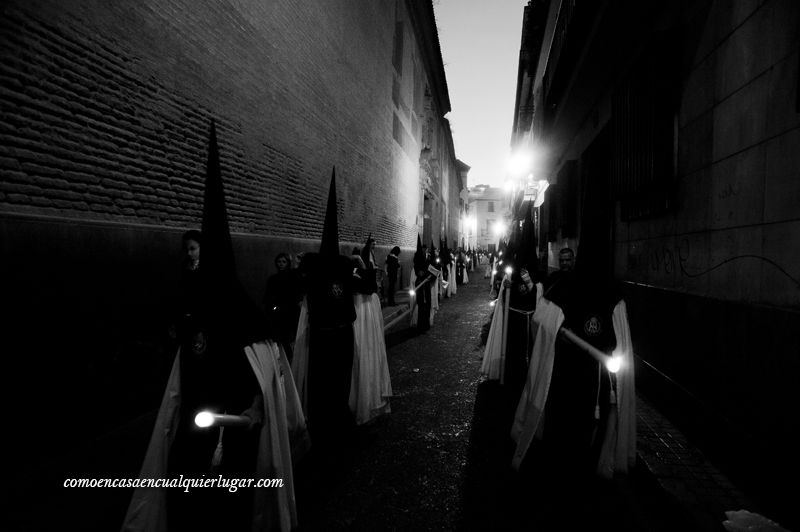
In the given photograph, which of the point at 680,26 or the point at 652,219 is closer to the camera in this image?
the point at 680,26

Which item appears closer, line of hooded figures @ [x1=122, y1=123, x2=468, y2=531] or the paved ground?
line of hooded figures @ [x1=122, y1=123, x2=468, y2=531]

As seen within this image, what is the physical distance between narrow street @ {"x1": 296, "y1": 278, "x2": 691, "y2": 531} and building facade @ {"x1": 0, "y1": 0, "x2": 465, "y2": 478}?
2.75 metres

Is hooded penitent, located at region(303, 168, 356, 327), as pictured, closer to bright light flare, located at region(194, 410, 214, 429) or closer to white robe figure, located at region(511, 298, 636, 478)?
white robe figure, located at region(511, 298, 636, 478)

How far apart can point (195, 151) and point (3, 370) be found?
3858 millimetres

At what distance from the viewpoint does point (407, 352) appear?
346 inches

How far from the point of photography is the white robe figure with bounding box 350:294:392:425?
5186 mm

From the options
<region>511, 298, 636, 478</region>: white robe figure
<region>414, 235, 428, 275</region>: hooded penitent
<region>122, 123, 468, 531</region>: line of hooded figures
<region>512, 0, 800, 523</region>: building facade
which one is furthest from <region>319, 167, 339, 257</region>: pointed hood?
<region>414, 235, 428, 275</region>: hooded penitent

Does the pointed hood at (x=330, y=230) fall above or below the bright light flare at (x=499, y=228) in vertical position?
below

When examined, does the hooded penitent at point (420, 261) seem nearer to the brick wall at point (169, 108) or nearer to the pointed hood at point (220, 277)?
the brick wall at point (169, 108)

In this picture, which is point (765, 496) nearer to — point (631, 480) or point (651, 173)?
point (631, 480)

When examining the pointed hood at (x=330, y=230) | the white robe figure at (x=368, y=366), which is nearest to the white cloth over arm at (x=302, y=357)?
the white robe figure at (x=368, y=366)

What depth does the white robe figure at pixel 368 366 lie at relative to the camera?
519 centimetres

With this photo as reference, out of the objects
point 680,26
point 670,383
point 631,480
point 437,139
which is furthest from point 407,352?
point 437,139

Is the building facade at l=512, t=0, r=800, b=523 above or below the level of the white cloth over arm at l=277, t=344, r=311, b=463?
above
